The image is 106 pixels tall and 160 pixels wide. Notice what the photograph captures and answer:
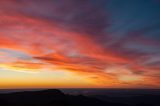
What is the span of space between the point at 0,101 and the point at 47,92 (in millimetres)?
34160

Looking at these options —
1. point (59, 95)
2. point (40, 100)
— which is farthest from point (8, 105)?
point (59, 95)

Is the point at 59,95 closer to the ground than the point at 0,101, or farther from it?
farther from it

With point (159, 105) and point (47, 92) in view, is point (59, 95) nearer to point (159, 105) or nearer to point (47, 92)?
point (47, 92)

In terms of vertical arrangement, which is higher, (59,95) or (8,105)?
(59,95)

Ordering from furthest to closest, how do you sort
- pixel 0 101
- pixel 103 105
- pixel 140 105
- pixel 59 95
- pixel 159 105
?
1. pixel 159 105
2. pixel 140 105
3. pixel 103 105
4. pixel 59 95
5. pixel 0 101

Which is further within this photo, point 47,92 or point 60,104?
point 47,92

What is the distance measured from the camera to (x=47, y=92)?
271ft

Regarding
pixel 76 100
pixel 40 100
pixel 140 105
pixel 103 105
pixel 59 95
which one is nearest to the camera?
pixel 40 100

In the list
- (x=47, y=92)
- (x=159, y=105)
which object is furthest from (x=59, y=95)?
(x=159, y=105)

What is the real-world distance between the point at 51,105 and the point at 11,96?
28.5m

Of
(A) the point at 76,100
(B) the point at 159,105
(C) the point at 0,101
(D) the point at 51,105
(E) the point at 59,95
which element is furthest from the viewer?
(B) the point at 159,105

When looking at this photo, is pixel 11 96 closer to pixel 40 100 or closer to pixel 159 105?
pixel 40 100

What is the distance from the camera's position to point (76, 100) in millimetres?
95188

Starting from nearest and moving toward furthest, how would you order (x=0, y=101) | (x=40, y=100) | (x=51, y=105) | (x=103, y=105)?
(x=0, y=101) < (x=51, y=105) < (x=40, y=100) < (x=103, y=105)
